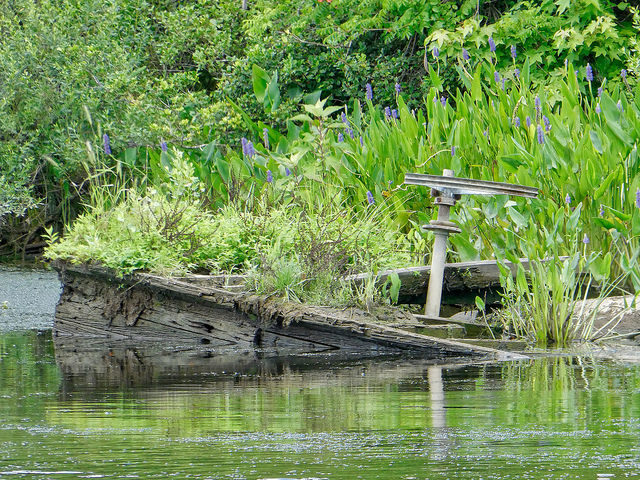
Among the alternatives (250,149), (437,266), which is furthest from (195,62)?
(437,266)

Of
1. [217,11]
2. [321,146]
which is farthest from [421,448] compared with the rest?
[217,11]

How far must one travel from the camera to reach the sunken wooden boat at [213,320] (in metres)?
7.14

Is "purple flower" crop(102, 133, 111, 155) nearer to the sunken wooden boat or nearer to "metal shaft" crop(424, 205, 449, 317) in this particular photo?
the sunken wooden boat

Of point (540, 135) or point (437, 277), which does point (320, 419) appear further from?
point (540, 135)

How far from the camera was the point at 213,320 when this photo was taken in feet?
25.9

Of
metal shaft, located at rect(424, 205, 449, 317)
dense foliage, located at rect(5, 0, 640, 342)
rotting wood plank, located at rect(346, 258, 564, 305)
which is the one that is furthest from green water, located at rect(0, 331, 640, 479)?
rotting wood plank, located at rect(346, 258, 564, 305)

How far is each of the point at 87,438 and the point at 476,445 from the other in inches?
55.4

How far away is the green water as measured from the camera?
3.37 meters

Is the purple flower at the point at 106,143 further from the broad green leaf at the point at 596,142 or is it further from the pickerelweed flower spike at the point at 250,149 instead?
the broad green leaf at the point at 596,142

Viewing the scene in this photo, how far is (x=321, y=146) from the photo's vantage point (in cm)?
975

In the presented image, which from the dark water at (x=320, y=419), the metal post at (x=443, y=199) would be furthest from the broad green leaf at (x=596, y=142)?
the dark water at (x=320, y=419)

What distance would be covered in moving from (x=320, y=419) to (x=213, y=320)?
3634mm

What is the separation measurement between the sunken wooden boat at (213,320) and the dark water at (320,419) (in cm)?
40

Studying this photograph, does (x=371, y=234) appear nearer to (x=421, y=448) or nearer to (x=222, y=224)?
(x=222, y=224)
